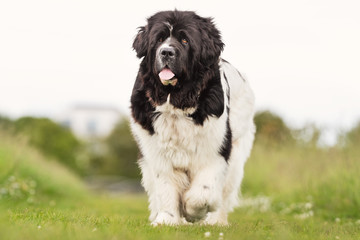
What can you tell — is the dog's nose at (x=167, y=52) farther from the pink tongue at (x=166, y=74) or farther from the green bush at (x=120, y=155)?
the green bush at (x=120, y=155)

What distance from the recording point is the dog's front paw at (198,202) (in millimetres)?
4730

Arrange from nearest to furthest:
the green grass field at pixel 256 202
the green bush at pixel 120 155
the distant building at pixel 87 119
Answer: the green grass field at pixel 256 202
the green bush at pixel 120 155
the distant building at pixel 87 119

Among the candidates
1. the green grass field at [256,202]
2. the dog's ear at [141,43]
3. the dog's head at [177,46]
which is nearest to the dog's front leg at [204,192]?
the green grass field at [256,202]

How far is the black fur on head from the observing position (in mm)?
4621

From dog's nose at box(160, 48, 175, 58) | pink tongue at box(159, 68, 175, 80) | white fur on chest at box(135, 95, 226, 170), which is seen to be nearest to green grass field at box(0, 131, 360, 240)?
white fur on chest at box(135, 95, 226, 170)

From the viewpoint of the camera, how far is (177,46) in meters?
4.51

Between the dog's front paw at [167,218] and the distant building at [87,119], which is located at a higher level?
the dog's front paw at [167,218]

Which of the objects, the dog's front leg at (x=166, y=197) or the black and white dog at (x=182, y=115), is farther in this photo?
the dog's front leg at (x=166, y=197)

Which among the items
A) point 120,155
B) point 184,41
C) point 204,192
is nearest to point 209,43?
point 184,41

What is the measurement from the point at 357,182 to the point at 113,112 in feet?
299

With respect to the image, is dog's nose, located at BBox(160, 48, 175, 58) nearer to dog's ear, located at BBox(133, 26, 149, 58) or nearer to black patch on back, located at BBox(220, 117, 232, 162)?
dog's ear, located at BBox(133, 26, 149, 58)

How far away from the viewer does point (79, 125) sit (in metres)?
92.3

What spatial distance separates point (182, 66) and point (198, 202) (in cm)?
134

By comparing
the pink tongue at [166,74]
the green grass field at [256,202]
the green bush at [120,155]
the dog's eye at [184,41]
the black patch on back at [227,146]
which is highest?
the dog's eye at [184,41]
